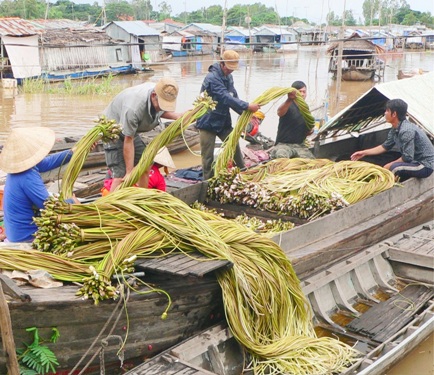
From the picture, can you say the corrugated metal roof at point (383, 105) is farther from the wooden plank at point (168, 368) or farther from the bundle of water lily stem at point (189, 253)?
the wooden plank at point (168, 368)

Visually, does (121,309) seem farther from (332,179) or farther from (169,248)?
(332,179)

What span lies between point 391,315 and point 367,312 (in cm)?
21

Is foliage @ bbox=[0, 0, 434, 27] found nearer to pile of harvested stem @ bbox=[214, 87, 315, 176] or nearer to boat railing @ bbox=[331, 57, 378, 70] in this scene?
boat railing @ bbox=[331, 57, 378, 70]

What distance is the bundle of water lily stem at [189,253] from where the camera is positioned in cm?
404

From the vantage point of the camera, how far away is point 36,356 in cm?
376

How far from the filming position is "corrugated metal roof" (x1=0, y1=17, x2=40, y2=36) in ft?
87.8

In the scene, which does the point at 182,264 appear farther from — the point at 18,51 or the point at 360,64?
the point at 360,64

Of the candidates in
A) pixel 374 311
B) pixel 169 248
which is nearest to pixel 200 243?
pixel 169 248

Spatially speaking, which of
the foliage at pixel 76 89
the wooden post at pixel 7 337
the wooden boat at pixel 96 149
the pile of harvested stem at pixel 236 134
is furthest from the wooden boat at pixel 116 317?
the foliage at pixel 76 89

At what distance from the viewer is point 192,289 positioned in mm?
4410

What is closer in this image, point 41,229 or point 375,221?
point 41,229

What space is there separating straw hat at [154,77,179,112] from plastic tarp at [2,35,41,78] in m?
21.9

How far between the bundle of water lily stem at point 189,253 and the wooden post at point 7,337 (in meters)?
0.59

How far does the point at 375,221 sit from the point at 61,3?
74241 mm
